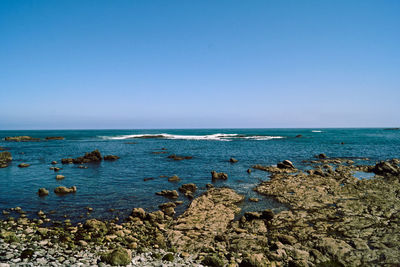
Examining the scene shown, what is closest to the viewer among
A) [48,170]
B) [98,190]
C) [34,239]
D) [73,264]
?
[73,264]

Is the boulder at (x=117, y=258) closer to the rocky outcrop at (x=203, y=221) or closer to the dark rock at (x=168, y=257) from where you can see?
the dark rock at (x=168, y=257)

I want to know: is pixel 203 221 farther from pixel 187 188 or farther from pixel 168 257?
pixel 187 188

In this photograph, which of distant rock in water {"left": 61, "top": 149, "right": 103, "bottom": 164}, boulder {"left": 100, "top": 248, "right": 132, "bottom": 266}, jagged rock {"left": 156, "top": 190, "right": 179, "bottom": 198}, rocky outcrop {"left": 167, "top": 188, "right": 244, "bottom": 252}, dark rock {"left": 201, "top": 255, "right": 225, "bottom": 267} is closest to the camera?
boulder {"left": 100, "top": 248, "right": 132, "bottom": 266}

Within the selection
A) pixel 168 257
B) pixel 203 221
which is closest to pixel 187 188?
pixel 203 221

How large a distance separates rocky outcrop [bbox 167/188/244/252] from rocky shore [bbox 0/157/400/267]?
2.3 inches

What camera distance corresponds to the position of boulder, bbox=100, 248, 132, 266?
32.0 feet

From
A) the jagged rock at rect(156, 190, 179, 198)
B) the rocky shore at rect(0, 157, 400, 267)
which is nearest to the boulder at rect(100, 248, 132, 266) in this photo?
the rocky shore at rect(0, 157, 400, 267)

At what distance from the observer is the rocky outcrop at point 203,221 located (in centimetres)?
1230

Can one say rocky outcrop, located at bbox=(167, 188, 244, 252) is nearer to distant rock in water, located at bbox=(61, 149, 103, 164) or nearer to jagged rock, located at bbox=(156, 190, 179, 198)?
jagged rock, located at bbox=(156, 190, 179, 198)

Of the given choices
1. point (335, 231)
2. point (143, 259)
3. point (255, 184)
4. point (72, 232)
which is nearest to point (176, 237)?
point (143, 259)

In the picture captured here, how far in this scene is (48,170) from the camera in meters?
33.8

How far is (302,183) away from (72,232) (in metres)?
23.6

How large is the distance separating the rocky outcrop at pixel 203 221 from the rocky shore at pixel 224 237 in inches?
2.3

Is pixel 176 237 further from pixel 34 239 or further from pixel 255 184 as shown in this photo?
pixel 255 184
